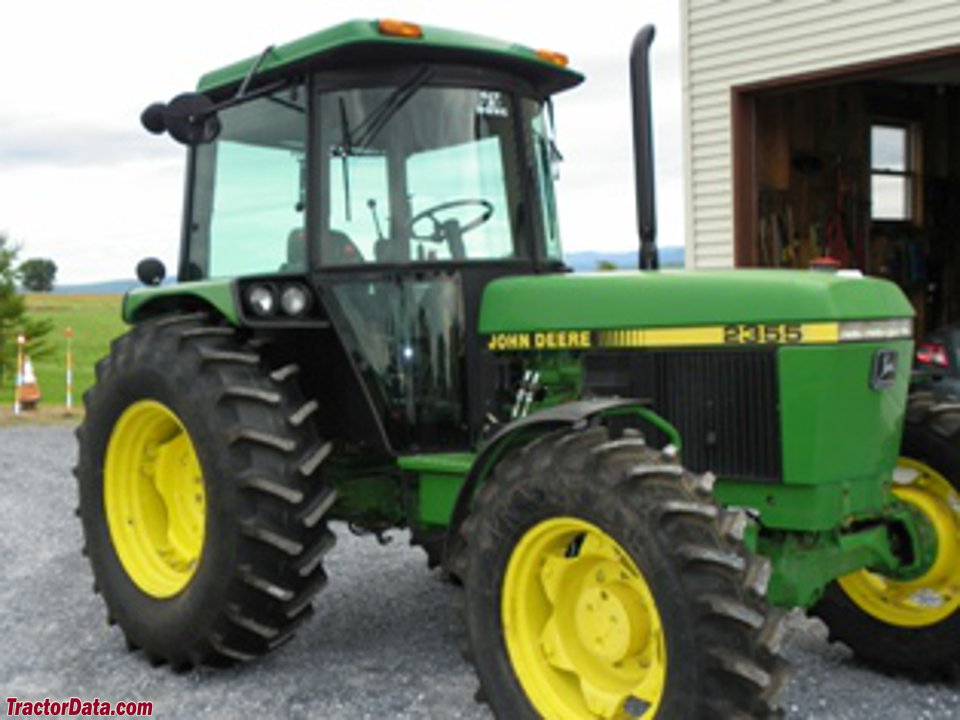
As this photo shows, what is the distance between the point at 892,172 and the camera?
45.0ft

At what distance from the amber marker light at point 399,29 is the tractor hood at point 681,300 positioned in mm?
967

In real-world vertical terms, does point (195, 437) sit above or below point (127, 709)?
above

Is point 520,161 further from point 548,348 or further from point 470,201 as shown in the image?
point 548,348

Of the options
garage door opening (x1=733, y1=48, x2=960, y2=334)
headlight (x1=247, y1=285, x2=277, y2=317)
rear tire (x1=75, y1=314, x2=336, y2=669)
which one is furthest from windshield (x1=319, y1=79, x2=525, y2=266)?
garage door opening (x1=733, y1=48, x2=960, y2=334)

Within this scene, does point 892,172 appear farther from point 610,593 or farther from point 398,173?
point 610,593

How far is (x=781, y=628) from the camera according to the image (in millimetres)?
3070

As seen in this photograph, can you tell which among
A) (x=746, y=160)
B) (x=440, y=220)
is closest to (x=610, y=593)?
(x=440, y=220)

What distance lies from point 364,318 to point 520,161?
3.01 ft

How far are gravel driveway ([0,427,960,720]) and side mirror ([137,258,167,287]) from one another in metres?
1.56

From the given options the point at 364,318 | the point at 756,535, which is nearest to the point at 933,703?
the point at 756,535

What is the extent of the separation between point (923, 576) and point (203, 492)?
9.02 ft

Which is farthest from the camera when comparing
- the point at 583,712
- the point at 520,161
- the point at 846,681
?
the point at 520,161

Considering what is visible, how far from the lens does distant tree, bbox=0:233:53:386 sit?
16.1 m

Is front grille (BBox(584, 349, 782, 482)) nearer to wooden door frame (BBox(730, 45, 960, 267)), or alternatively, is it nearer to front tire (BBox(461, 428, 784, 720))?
front tire (BBox(461, 428, 784, 720))
